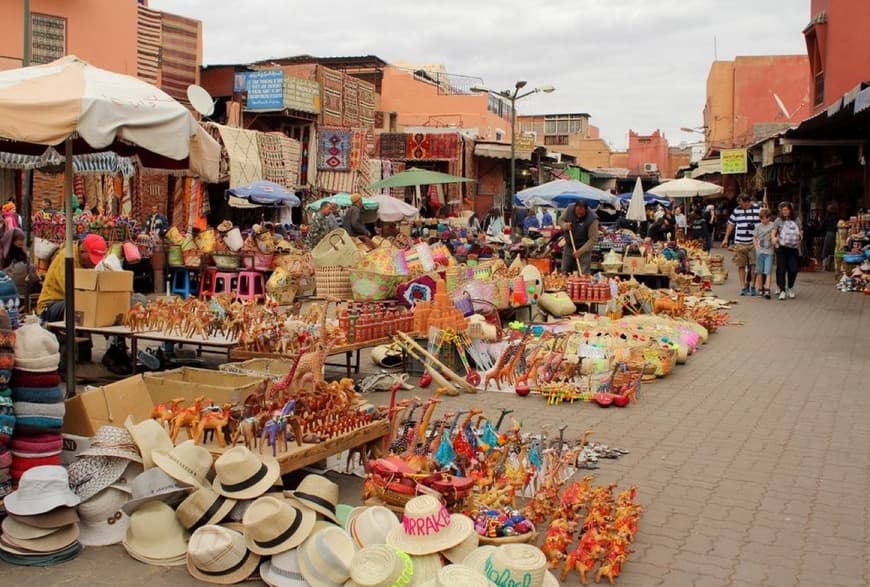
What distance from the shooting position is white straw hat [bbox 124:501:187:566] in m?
4.06

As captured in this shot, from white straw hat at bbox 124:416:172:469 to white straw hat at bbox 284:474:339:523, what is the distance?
738 mm

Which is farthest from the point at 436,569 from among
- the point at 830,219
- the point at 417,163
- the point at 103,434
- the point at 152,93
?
the point at 417,163

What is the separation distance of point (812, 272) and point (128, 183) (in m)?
16.3

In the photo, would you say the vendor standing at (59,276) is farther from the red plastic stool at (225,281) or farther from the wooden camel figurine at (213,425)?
the red plastic stool at (225,281)

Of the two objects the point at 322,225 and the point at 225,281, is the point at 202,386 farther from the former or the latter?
the point at 322,225

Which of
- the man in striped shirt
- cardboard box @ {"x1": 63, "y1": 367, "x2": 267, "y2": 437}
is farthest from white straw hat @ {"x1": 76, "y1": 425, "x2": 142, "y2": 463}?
the man in striped shirt

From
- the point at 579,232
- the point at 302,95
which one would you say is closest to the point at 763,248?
A: the point at 579,232

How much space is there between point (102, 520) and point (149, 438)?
0.46m

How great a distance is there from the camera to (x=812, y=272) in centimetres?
2123

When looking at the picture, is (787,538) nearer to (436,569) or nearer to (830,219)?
(436,569)

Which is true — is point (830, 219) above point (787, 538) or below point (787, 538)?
above

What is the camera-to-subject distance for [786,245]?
1485 centimetres

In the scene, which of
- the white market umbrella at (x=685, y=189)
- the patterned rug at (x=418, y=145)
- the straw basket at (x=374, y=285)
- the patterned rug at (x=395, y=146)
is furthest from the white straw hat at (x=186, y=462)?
the patterned rug at (x=418, y=145)

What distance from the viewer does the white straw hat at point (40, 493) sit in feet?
13.0
